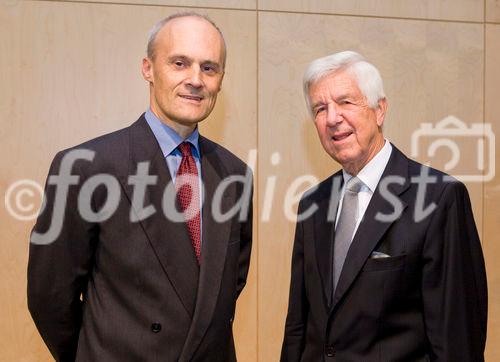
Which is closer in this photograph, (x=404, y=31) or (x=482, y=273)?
(x=482, y=273)

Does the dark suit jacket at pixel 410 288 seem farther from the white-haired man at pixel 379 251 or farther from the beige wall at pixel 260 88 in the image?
the beige wall at pixel 260 88

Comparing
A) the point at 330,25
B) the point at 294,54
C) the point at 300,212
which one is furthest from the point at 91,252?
the point at 330,25

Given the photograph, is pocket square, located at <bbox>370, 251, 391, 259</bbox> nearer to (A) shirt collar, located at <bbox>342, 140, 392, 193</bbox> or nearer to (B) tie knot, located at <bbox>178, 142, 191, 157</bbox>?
(A) shirt collar, located at <bbox>342, 140, 392, 193</bbox>

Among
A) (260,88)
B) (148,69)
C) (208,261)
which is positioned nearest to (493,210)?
(260,88)

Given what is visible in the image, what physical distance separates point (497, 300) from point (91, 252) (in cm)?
242

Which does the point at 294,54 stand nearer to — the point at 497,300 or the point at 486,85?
the point at 486,85

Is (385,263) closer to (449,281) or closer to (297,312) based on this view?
(449,281)

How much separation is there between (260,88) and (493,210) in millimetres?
1489

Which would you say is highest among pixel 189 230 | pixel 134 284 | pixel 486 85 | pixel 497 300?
pixel 486 85

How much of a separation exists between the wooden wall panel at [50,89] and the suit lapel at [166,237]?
1.15 meters

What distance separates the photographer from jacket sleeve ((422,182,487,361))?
1.39 m

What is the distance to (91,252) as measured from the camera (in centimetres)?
145

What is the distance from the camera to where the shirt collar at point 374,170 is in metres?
1.56

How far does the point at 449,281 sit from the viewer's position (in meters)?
1.39
